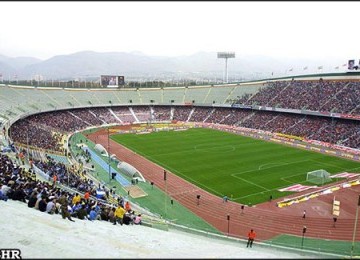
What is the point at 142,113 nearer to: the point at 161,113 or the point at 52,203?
the point at 161,113

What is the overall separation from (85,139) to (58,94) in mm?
26509

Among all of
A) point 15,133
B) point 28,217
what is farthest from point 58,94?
point 28,217

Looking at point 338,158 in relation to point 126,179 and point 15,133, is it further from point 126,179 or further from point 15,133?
point 15,133

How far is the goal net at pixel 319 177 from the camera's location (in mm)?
34250

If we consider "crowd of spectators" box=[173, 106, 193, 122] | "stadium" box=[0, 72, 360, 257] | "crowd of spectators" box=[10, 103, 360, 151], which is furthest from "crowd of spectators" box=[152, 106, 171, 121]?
"crowd of spectators" box=[173, 106, 193, 122]

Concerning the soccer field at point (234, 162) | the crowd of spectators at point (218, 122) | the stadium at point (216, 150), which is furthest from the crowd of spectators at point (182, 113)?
the soccer field at point (234, 162)

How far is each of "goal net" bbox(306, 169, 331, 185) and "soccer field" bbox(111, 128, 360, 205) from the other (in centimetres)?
69

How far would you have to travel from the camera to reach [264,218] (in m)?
26.0

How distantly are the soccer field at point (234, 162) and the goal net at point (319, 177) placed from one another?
69 centimetres

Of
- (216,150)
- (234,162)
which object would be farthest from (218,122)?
(234,162)

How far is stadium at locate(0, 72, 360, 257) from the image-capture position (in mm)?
25672

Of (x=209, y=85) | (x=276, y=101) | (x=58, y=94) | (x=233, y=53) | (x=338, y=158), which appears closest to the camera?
(x=338, y=158)

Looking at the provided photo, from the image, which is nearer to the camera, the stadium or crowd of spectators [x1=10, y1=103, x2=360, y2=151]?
the stadium

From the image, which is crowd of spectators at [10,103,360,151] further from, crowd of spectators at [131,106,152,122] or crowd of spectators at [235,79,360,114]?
crowd of spectators at [235,79,360,114]
